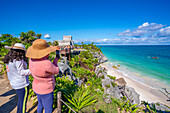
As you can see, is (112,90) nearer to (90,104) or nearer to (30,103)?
Result: (90,104)

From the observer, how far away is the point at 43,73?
1.54 metres

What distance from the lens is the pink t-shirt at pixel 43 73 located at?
4.96ft

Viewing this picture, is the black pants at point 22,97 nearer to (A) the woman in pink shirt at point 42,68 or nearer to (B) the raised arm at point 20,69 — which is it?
(B) the raised arm at point 20,69

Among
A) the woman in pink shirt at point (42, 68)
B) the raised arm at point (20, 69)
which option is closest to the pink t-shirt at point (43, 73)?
the woman in pink shirt at point (42, 68)

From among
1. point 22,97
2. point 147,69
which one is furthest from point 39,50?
point 147,69

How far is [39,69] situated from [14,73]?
97 centimetres

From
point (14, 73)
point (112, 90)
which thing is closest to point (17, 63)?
point (14, 73)

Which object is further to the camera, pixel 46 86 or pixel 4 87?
pixel 4 87

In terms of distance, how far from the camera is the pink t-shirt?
1512 millimetres

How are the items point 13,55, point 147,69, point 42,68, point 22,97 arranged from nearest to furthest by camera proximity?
point 42,68 → point 13,55 → point 22,97 → point 147,69

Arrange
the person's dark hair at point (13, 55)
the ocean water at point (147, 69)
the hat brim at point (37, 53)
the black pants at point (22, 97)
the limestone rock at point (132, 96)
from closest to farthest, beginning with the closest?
the hat brim at point (37, 53) → the person's dark hair at point (13, 55) → the black pants at point (22, 97) → the limestone rock at point (132, 96) → the ocean water at point (147, 69)

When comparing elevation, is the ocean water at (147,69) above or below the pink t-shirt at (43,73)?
below

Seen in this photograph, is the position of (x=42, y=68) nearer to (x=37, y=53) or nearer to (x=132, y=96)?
(x=37, y=53)

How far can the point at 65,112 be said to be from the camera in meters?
3.42
